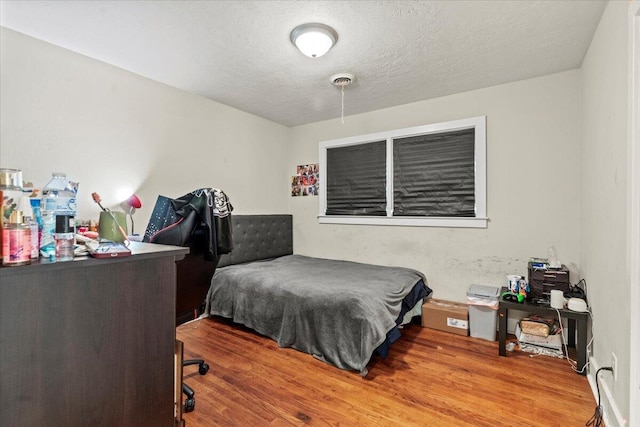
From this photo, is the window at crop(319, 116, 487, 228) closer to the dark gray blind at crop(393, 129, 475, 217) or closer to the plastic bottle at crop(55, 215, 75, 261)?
the dark gray blind at crop(393, 129, 475, 217)

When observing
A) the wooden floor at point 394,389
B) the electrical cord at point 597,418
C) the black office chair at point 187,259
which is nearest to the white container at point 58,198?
the black office chair at point 187,259

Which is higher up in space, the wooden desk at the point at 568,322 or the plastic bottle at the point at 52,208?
the plastic bottle at the point at 52,208

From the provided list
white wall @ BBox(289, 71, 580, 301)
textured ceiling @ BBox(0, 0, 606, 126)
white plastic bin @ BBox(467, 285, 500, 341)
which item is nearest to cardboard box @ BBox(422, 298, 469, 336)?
white plastic bin @ BBox(467, 285, 500, 341)

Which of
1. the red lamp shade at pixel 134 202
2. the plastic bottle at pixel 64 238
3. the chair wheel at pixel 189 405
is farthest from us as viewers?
the red lamp shade at pixel 134 202

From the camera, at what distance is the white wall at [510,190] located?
2.81m

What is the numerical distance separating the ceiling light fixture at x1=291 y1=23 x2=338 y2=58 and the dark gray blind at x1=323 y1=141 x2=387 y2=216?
1.81 m

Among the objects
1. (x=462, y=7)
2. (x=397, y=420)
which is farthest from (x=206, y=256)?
(x=462, y=7)

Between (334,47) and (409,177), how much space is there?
182 centimetres

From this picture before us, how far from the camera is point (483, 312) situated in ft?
9.48

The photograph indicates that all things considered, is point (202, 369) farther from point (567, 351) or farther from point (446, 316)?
point (567, 351)

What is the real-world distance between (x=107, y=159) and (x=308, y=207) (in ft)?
8.29

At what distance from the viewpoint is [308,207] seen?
14.8ft

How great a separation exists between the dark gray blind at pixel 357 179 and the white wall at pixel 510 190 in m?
0.29

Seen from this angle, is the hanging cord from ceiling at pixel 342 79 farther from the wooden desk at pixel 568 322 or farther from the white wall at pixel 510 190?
the wooden desk at pixel 568 322
